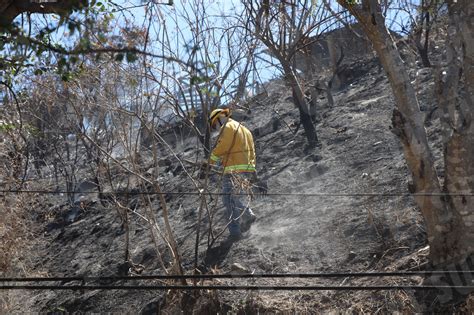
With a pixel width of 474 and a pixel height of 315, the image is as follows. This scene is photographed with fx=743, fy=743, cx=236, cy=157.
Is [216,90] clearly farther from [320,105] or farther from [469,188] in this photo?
[320,105]

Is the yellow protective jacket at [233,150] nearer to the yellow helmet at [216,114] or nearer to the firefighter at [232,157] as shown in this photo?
the firefighter at [232,157]

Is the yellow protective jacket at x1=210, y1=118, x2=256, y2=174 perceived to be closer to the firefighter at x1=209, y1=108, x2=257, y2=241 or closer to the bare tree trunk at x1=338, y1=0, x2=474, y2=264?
the firefighter at x1=209, y1=108, x2=257, y2=241

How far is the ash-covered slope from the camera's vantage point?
842 centimetres

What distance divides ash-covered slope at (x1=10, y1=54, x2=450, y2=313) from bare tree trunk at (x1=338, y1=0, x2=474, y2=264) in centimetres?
38

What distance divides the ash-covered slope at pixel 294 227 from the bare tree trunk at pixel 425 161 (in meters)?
0.38

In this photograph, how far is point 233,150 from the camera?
8.95 metres

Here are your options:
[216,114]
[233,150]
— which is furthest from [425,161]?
[216,114]

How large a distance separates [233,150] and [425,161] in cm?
249

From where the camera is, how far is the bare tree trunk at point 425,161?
24.0 feet

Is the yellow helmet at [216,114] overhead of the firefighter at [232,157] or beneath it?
overhead

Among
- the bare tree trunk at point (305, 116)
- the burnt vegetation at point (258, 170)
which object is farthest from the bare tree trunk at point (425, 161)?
the bare tree trunk at point (305, 116)

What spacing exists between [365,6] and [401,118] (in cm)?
120

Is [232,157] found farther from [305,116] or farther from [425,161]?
[305,116]

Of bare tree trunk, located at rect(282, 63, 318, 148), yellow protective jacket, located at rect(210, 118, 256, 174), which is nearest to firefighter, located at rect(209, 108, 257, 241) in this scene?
yellow protective jacket, located at rect(210, 118, 256, 174)
